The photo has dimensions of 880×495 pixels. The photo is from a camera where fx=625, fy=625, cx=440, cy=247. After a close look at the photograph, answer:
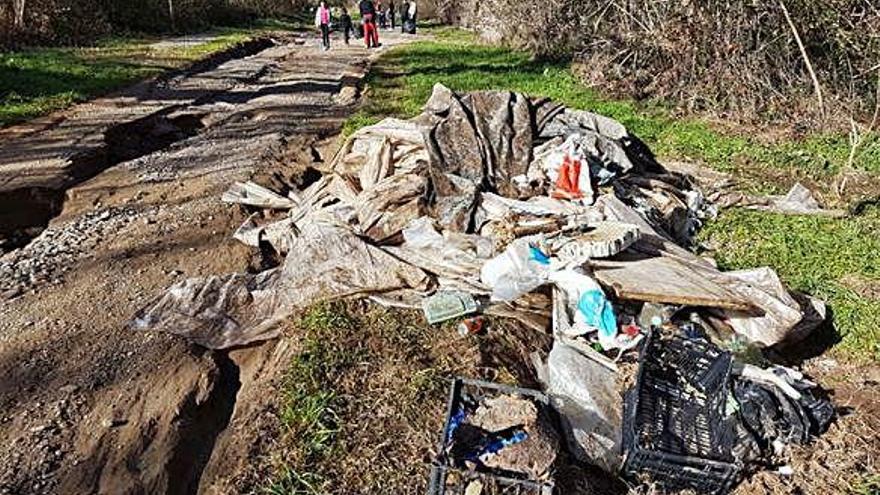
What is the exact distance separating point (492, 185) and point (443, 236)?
93 cm

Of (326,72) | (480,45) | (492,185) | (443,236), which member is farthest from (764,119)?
(480,45)

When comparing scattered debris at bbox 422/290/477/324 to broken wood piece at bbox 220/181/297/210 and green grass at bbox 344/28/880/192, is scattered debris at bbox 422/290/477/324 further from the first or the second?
green grass at bbox 344/28/880/192

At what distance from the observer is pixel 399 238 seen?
166 inches

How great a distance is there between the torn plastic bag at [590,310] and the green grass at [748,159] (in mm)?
1558

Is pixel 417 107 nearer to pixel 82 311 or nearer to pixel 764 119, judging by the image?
pixel 764 119

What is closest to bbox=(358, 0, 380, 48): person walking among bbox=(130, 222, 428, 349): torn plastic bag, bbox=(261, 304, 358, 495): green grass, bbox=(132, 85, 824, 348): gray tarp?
bbox=(132, 85, 824, 348): gray tarp

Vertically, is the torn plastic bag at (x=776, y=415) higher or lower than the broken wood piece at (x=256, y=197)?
lower

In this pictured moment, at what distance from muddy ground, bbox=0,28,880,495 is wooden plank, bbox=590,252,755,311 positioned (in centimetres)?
53

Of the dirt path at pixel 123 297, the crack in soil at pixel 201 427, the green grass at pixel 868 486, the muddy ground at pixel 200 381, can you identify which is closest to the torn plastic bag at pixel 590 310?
the muddy ground at pixel 200 381

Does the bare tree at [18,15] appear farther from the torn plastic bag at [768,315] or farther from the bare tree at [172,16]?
the torn plastic bag at [768,315]

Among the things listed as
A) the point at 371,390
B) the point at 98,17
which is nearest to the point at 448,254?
the point at 371,390

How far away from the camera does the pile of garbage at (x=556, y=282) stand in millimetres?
2791

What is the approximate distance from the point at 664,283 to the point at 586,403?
957 mm

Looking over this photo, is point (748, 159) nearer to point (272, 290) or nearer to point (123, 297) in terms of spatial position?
point (272, 290)
